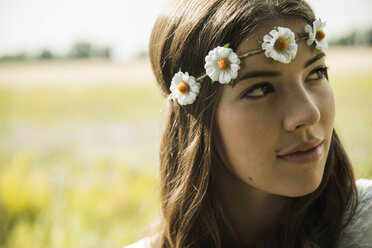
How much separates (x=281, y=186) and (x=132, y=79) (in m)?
4.68

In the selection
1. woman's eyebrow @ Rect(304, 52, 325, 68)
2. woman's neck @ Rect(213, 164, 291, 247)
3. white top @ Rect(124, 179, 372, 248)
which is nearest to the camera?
woman's eyebrow @ Rect(304, 52, 325, 68)

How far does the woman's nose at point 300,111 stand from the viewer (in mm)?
1591

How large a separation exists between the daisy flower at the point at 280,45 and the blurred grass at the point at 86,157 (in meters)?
0.81

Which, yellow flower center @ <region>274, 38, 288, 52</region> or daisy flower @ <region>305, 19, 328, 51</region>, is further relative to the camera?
daisy flower @ <region>305, 19, 328, 51</region>

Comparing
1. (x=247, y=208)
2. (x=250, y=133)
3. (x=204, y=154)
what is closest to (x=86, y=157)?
(x=247, y=208)

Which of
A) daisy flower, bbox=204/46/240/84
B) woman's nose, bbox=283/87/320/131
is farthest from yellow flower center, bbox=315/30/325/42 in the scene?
daisy flower, bbox=204/46/240/84

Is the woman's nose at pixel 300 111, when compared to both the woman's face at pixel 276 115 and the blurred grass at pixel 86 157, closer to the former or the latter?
the woman's face at pixel 276 115

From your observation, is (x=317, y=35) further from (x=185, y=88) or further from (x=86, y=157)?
(x=86, y=157)

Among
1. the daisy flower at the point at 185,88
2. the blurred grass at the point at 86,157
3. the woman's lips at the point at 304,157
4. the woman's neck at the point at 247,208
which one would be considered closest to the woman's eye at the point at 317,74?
the woman's lips at the point at 304,157

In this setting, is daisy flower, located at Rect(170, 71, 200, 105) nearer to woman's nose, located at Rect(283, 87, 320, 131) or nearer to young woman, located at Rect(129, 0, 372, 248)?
young woman, located at Rect(129, 0, 372, 248)

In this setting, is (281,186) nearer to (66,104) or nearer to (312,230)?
(312,230)

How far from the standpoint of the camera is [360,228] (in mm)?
1859

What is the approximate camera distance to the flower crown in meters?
1.60

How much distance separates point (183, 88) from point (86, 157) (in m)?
3.13
